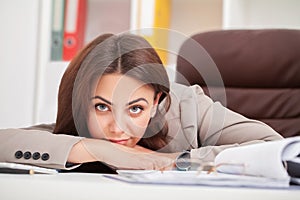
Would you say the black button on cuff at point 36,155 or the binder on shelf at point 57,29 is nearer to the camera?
the black button on cuff at point 36,155

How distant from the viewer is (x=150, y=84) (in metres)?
0.89

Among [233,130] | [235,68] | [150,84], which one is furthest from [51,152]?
[235,68]

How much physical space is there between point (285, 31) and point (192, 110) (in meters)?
0.74

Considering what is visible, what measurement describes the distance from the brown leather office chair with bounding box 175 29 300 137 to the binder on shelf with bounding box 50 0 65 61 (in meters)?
0.91

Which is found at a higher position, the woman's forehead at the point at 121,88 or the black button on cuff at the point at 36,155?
the woman's forehead at the point at 121,88

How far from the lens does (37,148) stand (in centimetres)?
90

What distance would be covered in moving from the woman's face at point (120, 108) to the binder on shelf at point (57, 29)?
5.23 ft

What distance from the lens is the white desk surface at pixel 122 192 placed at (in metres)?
0.45

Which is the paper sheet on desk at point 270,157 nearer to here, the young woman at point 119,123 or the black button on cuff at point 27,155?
the young woman at point 119,123

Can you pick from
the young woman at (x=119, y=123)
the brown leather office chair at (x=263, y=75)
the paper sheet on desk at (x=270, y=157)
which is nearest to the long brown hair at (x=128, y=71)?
the young woman at (x=119, y=123)

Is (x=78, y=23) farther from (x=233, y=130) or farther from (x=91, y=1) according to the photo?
(x=233, y=130)

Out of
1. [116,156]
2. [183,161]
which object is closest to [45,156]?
[116,156]

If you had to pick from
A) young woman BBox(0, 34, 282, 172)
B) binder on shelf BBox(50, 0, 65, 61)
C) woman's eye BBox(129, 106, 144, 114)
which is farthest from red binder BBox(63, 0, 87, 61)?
woman's eye BBox(129, 106, 144, 114)

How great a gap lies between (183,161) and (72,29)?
1.62m
